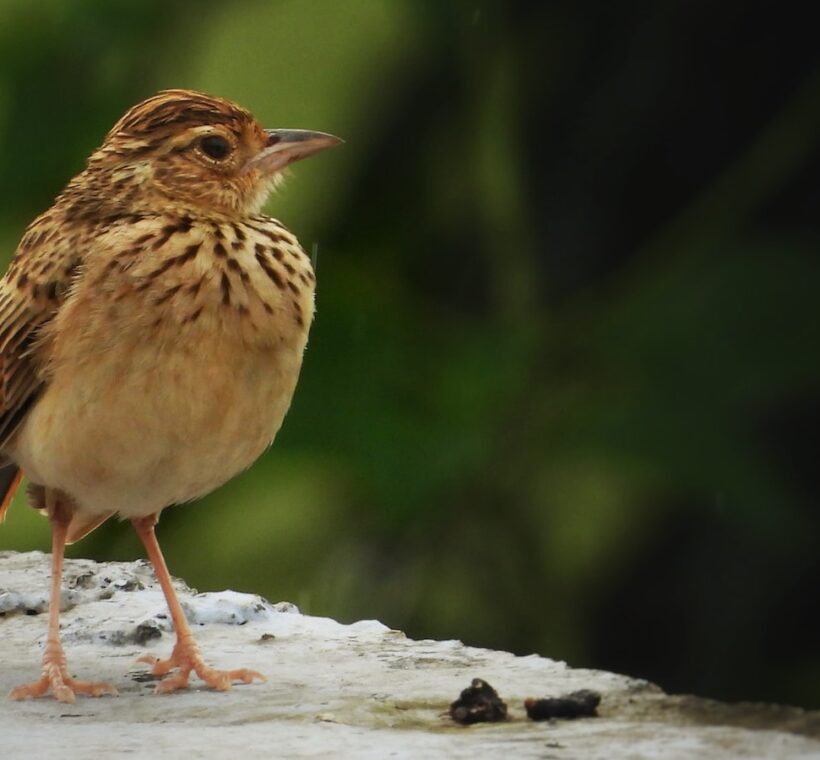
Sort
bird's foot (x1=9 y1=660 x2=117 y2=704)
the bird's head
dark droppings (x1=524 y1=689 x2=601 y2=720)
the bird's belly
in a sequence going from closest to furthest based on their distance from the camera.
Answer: dark droppings (x1=524 y1=689 x2=601 y2=720)
the bird's belly
bird's foot (x1=9 y1=660 x2=117 y2=704)
the bird's head

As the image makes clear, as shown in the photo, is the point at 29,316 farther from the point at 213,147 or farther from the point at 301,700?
the point at 301,700

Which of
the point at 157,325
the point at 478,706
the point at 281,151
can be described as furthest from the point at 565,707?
the point at 281,151

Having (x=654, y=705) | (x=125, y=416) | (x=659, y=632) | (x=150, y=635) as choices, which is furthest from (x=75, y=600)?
(x=654, y=705)

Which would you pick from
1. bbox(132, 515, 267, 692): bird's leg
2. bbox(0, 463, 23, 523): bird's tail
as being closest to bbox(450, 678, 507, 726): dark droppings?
bbox(132, 515, 267, 692): bird's leg

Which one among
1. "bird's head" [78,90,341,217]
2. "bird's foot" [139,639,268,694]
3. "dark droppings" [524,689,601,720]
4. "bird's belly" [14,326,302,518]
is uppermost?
"bird's head" [78,90,341,217]

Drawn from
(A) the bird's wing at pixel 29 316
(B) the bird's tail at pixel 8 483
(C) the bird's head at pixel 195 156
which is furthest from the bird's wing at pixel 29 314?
(B) the bird's tail at pixel 8 483

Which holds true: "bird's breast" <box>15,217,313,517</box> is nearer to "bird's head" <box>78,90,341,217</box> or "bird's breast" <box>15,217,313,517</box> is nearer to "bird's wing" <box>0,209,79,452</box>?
"bird's wing" <box>0,209,79,452</box>
